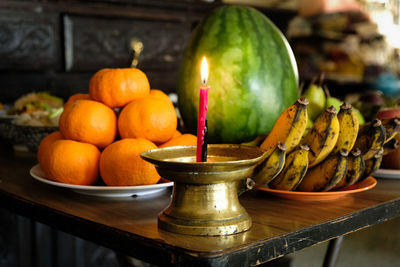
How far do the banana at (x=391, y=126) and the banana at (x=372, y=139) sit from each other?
0.11ft

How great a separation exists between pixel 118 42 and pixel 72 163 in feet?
6.14

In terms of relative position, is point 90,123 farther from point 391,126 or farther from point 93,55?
point 93,55

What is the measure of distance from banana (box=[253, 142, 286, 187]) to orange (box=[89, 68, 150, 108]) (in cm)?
25

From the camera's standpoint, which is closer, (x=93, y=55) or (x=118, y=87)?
(x=118, y=87)

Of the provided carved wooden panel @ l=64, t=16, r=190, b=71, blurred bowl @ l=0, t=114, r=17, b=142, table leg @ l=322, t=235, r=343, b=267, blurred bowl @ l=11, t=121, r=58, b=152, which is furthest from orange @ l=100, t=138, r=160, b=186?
carved wooden panel @ l=64, t=16, r=190, b=71

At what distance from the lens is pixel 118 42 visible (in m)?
2.51

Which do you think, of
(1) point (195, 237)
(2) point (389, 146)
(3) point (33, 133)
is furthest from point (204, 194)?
(3) point (33, 133)

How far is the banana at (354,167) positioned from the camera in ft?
2.34

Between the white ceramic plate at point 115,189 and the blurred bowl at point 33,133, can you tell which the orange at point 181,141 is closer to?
the white ceramic plate at point 115,189

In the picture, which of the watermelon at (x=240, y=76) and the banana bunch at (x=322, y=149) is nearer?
the banana bunch at (x=322, y=149)

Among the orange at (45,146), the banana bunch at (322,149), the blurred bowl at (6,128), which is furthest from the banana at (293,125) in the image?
the blurred bowl at (6,128)

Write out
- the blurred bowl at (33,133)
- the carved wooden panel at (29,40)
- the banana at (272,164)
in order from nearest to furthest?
the banana at (272,164), the blurred bowl at (33,133), the carved wooden panel at (29,40)

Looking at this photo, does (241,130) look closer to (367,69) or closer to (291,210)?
(291,210)

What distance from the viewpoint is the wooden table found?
518mm
